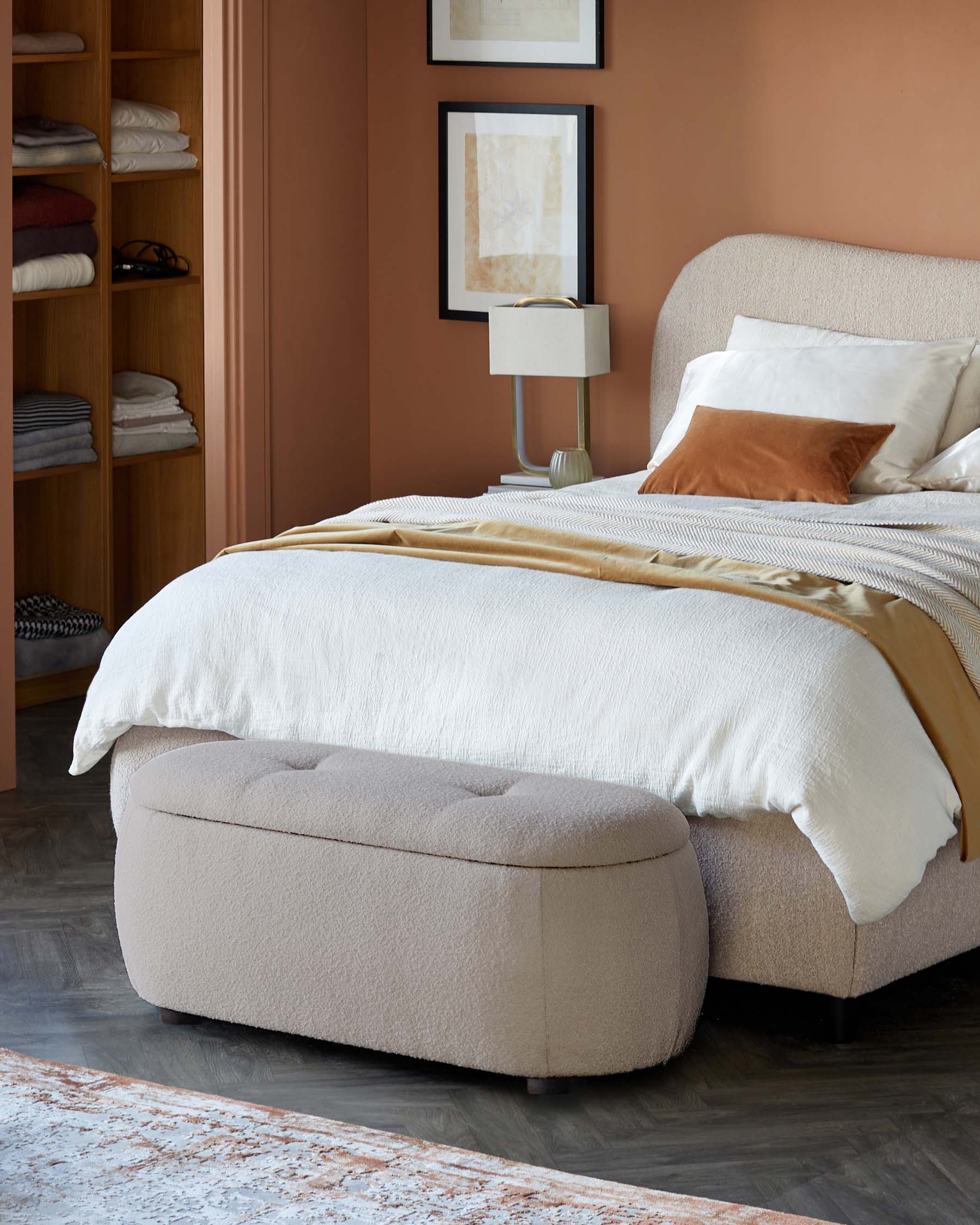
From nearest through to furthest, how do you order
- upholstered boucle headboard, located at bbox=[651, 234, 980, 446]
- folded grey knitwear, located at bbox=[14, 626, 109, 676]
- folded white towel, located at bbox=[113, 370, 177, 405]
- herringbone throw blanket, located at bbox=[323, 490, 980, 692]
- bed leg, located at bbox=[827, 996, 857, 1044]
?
bed leg, located at bbox=[827, 996, 857, 1044] → herringbone throw blanket, located at bbox=[323, 490, 980, 692] → upholstered boucle headboard, located at bbox=[651, 234, 980, 446] → folded grey knitwear, located at bbox=[14, 626, 109, 676] → folded white towel, located at bbox=[113, 370, 177, 405]

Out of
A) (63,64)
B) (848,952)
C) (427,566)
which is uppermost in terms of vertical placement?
(63,64)

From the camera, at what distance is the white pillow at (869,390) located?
4434mm

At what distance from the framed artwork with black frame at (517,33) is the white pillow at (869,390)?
1222 mm

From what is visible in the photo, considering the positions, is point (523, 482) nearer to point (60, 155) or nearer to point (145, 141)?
point (145, 141)

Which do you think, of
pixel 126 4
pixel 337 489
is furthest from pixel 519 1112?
pixel 126 4

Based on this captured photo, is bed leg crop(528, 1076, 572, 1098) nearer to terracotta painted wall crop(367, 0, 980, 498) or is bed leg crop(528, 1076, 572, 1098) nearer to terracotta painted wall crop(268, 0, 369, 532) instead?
terracotta painted wall crop(367, 0, 980, 498)

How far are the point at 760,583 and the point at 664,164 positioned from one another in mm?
2481

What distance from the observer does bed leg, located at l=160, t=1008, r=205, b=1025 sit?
3.01m

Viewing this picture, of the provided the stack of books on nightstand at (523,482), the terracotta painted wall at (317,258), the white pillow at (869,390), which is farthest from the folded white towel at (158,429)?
the white pillow at (869,390)

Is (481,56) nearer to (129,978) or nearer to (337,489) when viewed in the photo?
(337,489)

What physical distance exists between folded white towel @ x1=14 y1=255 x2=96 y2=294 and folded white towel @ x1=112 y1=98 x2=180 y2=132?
16.4 inches

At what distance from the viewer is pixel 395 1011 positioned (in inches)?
109

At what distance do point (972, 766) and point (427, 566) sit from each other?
103cm

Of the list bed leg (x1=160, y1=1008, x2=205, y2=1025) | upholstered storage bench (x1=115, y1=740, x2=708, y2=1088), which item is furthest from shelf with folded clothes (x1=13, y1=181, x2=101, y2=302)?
bed leg (x1=160, y1=1008, x2=205, y2=1025)
